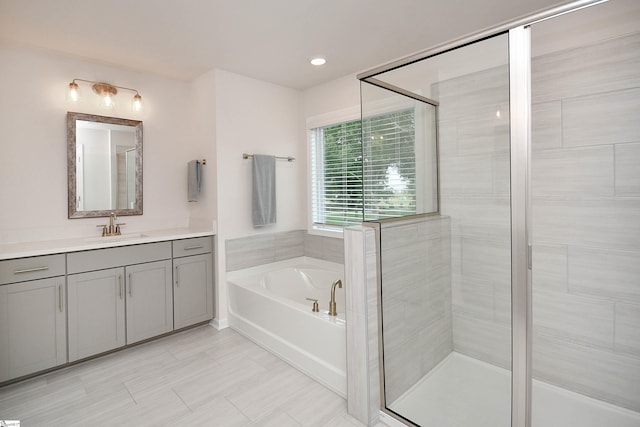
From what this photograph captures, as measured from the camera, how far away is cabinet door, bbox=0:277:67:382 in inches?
87.4

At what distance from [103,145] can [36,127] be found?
0.48 m

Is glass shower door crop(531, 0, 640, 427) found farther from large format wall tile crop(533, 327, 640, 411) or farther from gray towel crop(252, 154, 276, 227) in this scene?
gray towel crop(252, 154, 276, 227)

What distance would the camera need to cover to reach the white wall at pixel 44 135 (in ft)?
8.67

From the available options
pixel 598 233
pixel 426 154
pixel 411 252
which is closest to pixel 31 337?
pixel 411 252

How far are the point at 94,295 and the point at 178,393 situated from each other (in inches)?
41.6

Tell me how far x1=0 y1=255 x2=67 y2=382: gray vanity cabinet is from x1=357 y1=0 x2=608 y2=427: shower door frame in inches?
113

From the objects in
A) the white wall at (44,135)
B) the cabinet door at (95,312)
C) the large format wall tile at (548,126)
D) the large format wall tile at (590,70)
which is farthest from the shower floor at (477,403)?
the white wall at (44,135)

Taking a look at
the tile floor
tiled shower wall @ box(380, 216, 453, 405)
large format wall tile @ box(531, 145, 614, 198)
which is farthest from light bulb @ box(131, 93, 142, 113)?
large format wall tile @ box(531, 145, 614, 198)

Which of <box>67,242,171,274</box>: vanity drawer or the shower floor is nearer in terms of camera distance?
the shower floor

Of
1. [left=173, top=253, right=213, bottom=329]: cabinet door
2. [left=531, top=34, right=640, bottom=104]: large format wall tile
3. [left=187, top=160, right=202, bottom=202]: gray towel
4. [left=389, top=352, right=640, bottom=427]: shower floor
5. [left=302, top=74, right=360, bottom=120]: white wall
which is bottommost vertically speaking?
[left=389, top=352, right=640, bottom=427]: shower floor

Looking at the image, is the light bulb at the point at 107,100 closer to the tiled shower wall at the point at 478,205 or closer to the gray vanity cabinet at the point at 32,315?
the gray vanity cabinet at the point at 32,315

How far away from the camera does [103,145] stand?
307cm

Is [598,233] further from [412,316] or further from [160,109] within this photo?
[160,109]

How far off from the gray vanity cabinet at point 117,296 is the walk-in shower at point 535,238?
2.01 meters
